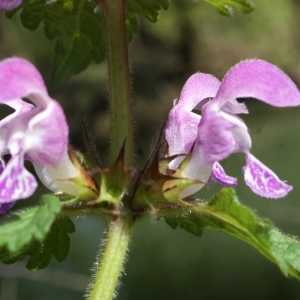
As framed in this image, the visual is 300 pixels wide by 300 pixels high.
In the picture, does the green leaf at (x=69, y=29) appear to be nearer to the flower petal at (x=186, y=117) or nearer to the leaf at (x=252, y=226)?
the flower petal at (x=186, y=117)

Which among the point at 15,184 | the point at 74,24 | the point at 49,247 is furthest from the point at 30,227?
the point at 74,24

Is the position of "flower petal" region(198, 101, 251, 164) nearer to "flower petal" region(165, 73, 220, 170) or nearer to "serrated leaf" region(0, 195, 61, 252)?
"flower petal" region(165, 73, 220, 170)

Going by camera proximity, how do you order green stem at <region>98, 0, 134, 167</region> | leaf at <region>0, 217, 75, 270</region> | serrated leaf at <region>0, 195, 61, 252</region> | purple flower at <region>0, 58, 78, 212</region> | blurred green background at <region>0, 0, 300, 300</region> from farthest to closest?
1. blurred green background at <region>0, 0, 300, 300</region>
2. leaf at <region>0, 217, 75, 270</region>
3. green stem at <region>98, 0, 134, 167</region>
4. purple flower at <region>0, 58, 78, 212</region>
5. serrated leaf at <region>0, 195, 61, 252</region>

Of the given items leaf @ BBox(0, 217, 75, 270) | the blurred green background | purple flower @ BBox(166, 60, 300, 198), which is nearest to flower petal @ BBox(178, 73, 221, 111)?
purple flower @ BBox(166, 60, 300, 198)

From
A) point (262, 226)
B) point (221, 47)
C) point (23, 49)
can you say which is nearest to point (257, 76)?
point (262, 226)

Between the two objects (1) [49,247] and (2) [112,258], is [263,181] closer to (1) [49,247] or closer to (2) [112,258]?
(2) [112,258]

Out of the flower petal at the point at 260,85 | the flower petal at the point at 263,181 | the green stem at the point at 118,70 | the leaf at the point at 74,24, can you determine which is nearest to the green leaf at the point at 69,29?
the leaf at the point at 74,24
